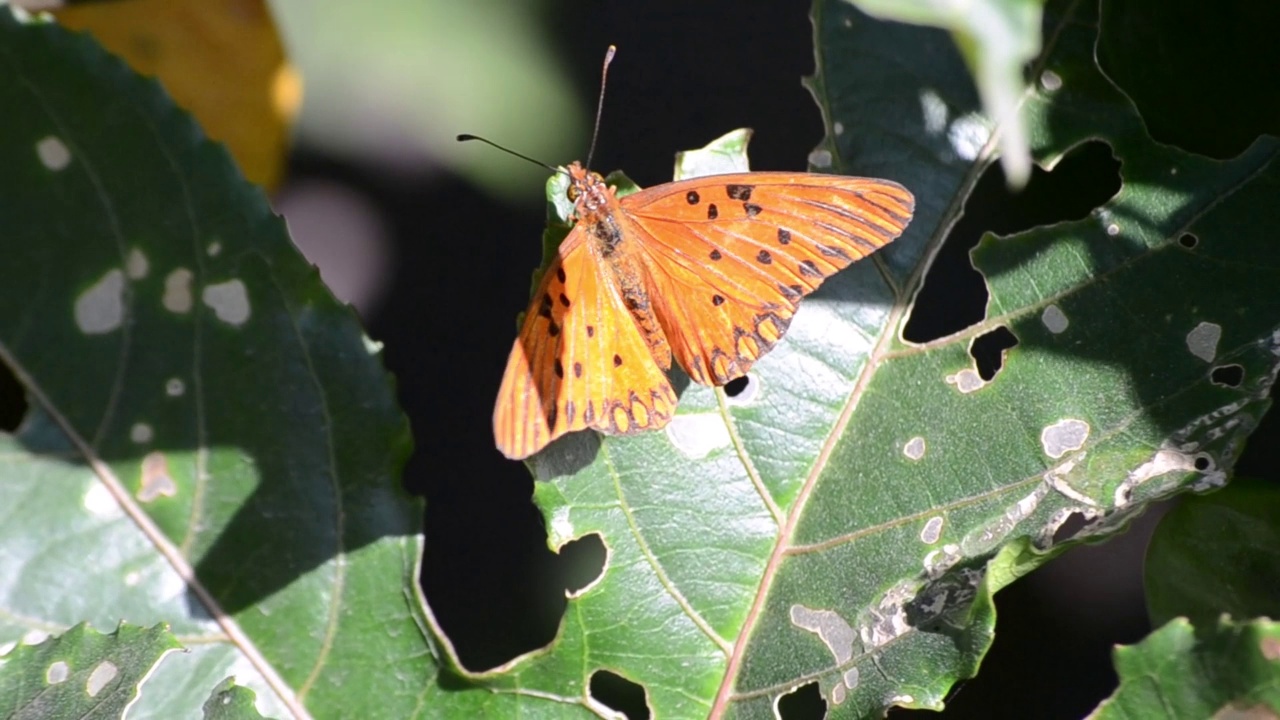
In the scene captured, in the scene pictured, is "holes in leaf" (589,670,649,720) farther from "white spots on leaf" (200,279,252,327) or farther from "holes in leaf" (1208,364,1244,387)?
"holes in leaf" (1208,364,1244,387)

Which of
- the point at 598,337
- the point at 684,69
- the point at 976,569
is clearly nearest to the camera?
the point at 976,569

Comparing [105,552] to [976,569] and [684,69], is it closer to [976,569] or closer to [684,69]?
[976,569]

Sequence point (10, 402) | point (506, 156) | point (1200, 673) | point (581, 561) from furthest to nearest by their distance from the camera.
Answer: point (506, 156) → point (581, 561) → point (10, 402) → point (1200, 673)

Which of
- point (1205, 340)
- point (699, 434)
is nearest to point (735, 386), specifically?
point (699, 434)

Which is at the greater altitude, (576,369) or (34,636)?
(576,369)

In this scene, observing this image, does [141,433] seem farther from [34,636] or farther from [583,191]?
[583,191]

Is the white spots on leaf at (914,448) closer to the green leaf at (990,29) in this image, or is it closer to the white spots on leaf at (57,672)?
the green leaf at (990,29)

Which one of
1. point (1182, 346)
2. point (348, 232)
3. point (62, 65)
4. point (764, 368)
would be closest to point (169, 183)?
point (62, 65)
